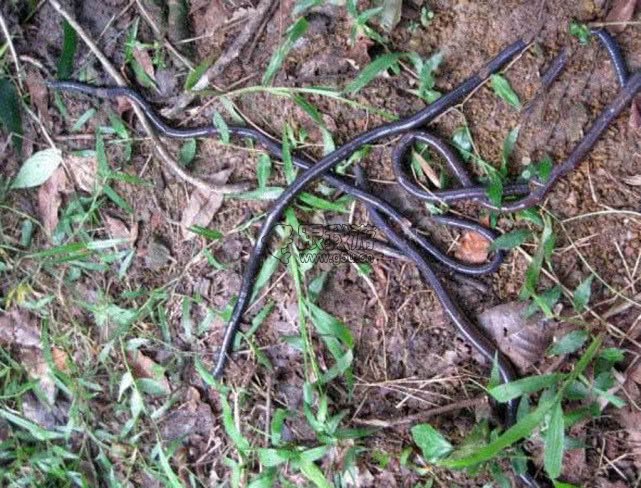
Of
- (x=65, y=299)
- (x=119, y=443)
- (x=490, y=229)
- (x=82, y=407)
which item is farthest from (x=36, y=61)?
(x=490, y=229)

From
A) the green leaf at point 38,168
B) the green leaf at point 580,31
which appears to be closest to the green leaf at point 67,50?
the green leaf at point 38,168

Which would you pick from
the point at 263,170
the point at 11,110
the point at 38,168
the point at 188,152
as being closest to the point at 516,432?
the point at 263,170

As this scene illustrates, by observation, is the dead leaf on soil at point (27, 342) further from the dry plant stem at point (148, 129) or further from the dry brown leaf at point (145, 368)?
the dry plant stem at point (148, 129)

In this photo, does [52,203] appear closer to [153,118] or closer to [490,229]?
[153,118]

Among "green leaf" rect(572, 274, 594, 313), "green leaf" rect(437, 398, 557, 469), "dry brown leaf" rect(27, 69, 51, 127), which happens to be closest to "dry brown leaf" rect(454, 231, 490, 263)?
"green leaf" rect(572, 274, 594, 313)

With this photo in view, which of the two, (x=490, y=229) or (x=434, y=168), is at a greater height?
(x=434, y=168)

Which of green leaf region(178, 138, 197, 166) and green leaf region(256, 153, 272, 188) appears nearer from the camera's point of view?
green leaf region(256, 153, 272, 188)

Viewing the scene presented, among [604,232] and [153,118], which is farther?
[153,118]

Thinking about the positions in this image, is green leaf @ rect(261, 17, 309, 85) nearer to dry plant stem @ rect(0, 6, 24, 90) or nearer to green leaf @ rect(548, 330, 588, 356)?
dry plant stem @ rect(0, 6, 24, 90)
